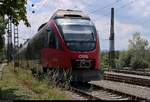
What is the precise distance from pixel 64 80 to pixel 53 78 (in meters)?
1.74

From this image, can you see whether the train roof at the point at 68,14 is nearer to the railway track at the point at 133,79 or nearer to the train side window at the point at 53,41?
the train side window at the point at 53,41

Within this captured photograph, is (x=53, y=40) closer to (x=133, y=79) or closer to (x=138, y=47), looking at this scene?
(x=133, y=79)

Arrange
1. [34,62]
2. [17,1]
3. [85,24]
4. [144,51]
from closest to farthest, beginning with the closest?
1. [17,1]
2. [85,24]
3. [34,62]
4. [144,51]

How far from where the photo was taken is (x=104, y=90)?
23172 mm

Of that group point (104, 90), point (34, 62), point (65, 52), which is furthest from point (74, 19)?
point (34, 62)

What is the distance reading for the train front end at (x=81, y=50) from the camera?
24031 millimetres

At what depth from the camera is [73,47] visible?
2433cm

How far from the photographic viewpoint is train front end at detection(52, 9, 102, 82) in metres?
24.0

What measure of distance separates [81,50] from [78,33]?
113 centimetres

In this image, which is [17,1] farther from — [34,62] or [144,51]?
[144,51]

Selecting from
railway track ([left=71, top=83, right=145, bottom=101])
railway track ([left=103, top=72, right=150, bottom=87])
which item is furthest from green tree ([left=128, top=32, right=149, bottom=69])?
railway track ([left=71, top=83, right=145, bottom=101])

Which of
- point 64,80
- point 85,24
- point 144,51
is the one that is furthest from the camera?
point 144,51

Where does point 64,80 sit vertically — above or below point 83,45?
below

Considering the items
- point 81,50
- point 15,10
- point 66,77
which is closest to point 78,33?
point 81,50
